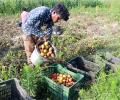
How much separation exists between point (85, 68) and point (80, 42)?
122 cm

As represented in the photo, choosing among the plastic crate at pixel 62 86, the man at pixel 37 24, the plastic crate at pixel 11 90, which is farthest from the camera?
the man at pixel 37 24

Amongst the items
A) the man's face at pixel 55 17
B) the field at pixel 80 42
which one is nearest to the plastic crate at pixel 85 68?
the field at pixel 80 42

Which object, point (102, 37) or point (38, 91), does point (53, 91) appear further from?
point (102, 37)

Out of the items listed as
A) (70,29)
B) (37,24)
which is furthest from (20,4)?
(37,24)

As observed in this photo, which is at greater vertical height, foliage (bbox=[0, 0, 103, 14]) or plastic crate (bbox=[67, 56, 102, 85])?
foliage (bbox=[0, 0, 103, 14])

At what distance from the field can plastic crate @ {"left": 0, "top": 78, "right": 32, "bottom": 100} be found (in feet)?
0.73

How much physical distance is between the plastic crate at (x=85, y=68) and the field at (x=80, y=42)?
14 cm

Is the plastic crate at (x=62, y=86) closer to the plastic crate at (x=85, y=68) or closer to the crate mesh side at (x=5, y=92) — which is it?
the plastic crate at (x=85, y=68)

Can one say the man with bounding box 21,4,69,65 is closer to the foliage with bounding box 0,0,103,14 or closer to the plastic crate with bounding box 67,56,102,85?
the plastic crate with bounding box 67,56,102,85

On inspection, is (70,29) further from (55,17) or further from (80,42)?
(55,17)

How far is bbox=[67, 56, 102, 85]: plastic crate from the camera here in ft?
17.9

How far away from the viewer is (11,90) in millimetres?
4672

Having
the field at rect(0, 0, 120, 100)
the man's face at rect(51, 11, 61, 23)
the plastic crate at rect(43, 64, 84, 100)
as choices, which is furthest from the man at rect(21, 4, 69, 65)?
the plastic crate at rect(43, 64, 84, 100)

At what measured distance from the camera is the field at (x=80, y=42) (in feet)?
15.9
